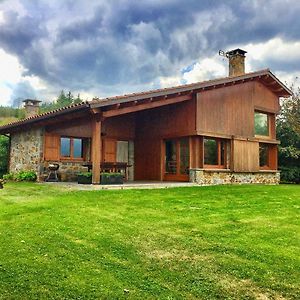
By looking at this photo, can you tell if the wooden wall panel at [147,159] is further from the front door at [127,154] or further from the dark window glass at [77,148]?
the dark window glass at [77,148]

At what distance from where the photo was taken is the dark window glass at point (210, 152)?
15352 millimetres

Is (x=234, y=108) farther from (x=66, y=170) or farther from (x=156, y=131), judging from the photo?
(x=66, y=170)

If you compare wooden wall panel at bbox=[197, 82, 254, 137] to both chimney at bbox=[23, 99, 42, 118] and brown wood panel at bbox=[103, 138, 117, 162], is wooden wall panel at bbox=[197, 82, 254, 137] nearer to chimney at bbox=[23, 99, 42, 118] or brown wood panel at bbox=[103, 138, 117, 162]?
brown wood panel at bbox=[103, 138, 117, 162]

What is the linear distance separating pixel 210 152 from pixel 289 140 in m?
7.12

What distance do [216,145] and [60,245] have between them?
12045mm

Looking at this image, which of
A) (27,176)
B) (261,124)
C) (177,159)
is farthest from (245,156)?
(27,176)

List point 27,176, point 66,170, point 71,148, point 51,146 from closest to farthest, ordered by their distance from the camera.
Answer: point 27,176, point 51,146, point 66,170, point 71,148

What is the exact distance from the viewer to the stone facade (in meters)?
14.6

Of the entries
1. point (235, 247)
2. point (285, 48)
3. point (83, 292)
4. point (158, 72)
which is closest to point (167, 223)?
point (235, 247)

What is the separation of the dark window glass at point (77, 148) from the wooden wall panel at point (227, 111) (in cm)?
570

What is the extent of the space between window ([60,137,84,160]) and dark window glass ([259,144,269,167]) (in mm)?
9478

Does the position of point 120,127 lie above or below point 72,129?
above

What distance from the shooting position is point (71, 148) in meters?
15.9

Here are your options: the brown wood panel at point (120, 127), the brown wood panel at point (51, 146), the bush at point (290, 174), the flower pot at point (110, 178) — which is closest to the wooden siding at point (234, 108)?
the bush at point (290, 174)
